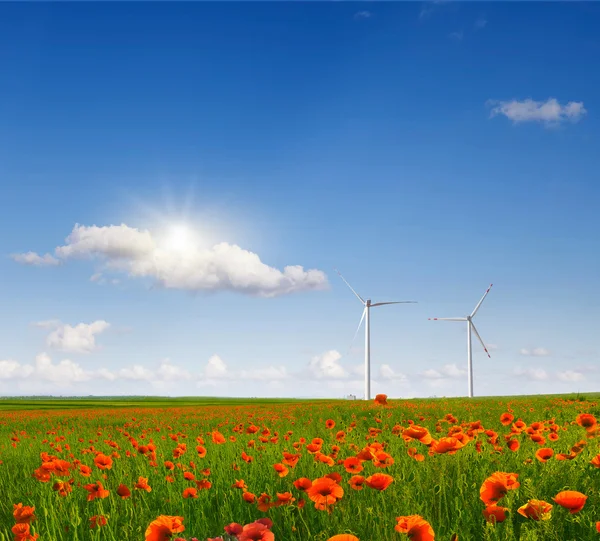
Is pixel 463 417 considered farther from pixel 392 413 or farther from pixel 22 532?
pixel 22 532

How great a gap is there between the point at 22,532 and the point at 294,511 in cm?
215

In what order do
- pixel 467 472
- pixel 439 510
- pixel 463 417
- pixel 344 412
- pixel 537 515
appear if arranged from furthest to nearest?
1. pixel 344 412
2. pixel 463 417
3. pixel 467 472
4. pixel 439 510
5. pixel 537 515

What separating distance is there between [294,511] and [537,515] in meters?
2.14

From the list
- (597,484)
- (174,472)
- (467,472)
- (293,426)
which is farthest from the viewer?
(293,426)

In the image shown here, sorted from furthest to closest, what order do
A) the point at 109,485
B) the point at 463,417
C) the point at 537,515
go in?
the point at 463,417 < the point at 109,485 < the point at 537,515

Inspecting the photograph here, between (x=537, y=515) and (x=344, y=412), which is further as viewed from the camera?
(x=344, y=412)

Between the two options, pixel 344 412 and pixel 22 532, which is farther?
pixel 344 412

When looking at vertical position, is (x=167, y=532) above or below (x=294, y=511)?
above

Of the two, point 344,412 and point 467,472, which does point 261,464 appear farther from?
point 344,412

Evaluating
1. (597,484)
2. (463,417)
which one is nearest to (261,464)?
(597,484)

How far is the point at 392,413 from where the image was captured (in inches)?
698

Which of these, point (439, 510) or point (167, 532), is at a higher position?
point (167, 532)

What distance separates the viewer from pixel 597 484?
5145mm

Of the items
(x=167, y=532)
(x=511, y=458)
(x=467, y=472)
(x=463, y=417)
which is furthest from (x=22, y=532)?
(x=463, y=417)
